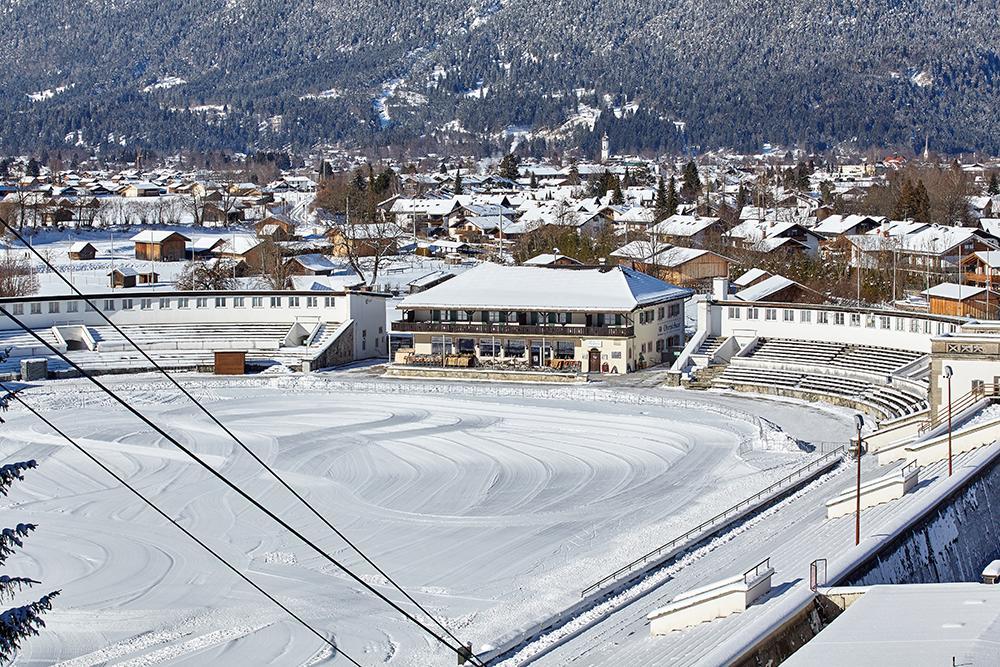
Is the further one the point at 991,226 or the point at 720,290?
the point at 991,226

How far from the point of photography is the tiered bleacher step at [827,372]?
33.2 m

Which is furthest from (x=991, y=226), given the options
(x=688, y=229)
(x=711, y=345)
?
(x=711, y=345)

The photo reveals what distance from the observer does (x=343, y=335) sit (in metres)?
42.8

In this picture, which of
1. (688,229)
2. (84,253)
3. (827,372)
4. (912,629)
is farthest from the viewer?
(688,229)

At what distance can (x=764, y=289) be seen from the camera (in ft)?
148

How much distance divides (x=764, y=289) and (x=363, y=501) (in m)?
22.3

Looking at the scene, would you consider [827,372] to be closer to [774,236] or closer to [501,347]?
[501,347]

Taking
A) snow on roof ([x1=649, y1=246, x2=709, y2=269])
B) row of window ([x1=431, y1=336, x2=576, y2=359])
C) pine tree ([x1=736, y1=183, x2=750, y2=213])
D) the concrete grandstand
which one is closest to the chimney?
row of window ([x1=431, y1=336, x2=576, y2=359])

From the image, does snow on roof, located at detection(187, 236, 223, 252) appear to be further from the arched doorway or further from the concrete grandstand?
the arched doorway

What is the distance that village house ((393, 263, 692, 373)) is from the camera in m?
40.0

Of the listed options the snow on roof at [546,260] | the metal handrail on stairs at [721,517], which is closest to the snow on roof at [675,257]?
the snow on roof at [546,260]

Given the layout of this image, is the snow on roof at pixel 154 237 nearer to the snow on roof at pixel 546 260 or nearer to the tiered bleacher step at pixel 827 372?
the snow on roof at pixel 546 260

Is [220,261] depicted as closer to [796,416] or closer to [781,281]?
[781,281]

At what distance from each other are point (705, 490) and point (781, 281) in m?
20.3
